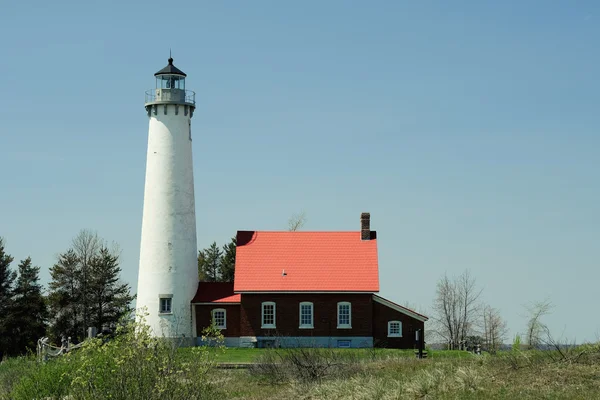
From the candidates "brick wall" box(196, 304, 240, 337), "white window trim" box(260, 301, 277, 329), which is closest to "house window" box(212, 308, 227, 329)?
"brick wall" box(196, 304, 240, 337)

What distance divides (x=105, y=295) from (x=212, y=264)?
13.8 metres

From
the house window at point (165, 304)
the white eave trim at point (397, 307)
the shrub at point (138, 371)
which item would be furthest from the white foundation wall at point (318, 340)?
the shrub at point (138, 371)

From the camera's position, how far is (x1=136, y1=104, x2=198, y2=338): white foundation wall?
4547cm

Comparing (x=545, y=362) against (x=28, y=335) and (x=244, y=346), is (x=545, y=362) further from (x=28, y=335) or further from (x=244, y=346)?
(x=28, y=335)

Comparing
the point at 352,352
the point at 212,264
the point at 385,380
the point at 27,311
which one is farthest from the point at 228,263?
the point at 385,380

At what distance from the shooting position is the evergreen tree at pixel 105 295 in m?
54.5

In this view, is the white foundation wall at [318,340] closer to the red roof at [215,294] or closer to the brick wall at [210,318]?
the brick wall at [210,318]

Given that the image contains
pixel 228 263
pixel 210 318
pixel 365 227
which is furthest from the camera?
pixel 228 263

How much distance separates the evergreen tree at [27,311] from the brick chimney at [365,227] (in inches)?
789

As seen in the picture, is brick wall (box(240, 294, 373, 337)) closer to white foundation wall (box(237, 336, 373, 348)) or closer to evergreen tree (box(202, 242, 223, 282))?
white foundation wall (box(237, 336, 373, 348))

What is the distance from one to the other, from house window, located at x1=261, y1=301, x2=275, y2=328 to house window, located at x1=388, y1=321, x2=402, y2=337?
6.11 metres

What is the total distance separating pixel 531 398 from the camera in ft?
63.5

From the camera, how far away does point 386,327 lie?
1796 inches

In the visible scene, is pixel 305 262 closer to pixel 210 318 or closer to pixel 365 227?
pixel 365 227
